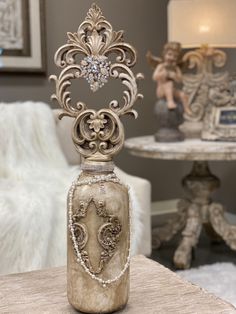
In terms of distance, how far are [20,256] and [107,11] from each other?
1.79m


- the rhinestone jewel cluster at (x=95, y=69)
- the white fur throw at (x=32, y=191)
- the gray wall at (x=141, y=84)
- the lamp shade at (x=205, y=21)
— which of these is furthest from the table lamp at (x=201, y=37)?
the rhinestone jewel cluster at (x=95, y=69)

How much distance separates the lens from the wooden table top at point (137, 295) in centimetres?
84

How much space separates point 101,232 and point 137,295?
0.61 ft

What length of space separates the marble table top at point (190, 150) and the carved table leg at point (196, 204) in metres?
0.24

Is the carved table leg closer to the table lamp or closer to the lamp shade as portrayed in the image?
the table lamp

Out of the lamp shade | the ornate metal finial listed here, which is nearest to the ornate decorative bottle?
the ornate metal finial

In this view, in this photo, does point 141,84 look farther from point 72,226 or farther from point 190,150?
point 72,226

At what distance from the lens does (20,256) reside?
1.68 m

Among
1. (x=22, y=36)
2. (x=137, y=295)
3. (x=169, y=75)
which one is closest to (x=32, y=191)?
(x=169, y=75)

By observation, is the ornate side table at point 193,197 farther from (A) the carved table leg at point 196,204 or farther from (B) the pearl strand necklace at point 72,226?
(B) the pearl strand necklace at point 72,226

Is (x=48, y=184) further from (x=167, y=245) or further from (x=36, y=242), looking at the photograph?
(x=167, y=245)

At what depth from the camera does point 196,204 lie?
2416 mm

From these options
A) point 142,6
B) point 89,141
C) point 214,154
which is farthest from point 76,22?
point 89,141

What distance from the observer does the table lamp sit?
2.39m
